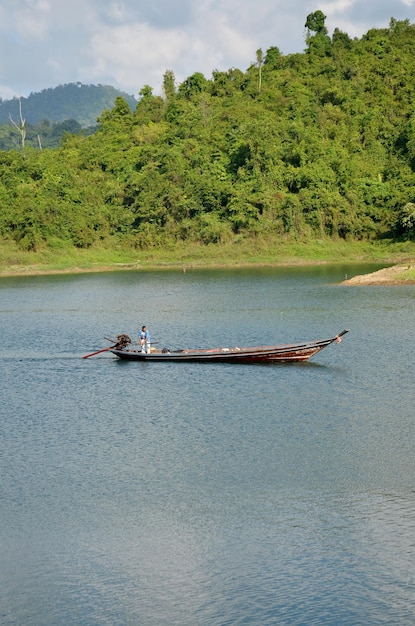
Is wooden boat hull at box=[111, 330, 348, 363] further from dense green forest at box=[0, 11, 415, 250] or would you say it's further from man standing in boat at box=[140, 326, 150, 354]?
dense green forest at box=[0, 11, 415, 250]

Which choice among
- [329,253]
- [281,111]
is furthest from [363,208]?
[281,111]

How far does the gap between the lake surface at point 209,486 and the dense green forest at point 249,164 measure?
160 feet

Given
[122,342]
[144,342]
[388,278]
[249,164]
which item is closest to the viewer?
[144,342]

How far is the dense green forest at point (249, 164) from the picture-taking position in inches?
3440

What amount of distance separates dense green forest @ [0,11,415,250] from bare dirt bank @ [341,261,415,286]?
60.1 ft

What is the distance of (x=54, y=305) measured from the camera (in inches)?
2201

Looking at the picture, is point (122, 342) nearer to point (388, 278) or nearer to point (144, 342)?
point (144, 342)

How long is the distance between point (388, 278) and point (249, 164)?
3490cm

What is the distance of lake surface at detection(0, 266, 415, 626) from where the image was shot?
47.1 ft

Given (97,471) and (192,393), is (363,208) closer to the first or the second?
(192,393)

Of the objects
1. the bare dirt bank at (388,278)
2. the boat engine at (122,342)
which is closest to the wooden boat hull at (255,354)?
the boat engine at (122,342)

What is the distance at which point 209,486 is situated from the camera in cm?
1942

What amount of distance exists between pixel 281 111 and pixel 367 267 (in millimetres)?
36471

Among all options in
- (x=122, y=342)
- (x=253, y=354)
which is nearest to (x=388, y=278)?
(x=122, y=342)
